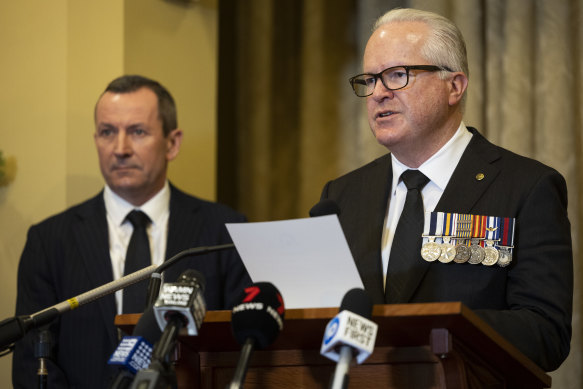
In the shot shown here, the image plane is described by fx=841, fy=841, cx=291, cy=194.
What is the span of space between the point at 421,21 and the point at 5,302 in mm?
2699

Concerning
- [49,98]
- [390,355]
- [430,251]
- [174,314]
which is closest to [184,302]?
[174,314]

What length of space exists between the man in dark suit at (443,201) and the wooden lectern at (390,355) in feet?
0.49

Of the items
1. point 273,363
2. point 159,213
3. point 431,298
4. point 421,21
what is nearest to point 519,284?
point 431,298

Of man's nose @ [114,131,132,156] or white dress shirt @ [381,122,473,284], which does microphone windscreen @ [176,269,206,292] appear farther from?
man's nose @ [114,131,132,156]

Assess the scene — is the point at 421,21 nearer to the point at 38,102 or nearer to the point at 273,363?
the point at 273,363

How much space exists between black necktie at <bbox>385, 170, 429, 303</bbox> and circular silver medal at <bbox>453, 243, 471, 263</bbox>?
4.3 inches

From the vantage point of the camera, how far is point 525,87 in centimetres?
406

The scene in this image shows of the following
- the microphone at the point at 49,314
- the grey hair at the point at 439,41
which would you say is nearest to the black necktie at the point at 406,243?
the grey hair at the point at 439,41

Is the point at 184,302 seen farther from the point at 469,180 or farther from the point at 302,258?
the point at 469,180

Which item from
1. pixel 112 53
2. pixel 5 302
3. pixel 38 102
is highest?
pixel 112 53

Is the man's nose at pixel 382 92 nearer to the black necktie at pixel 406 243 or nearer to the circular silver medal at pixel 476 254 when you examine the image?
the black necktie at pixel 406 243

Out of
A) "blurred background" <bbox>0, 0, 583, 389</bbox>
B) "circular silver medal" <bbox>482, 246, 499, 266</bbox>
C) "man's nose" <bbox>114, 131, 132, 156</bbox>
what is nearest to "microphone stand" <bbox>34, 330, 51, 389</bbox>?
"circular silver medal" <bbox>482, 246, 499, 266</bbox>

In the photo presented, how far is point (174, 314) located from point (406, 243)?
39.7 inches

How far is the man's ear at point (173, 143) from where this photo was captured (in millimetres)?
3887
